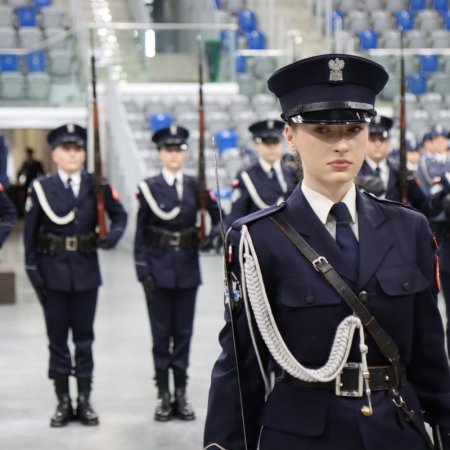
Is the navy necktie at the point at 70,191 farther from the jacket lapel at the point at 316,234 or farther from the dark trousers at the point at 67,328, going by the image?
the jacket lapel at the point at 316,234

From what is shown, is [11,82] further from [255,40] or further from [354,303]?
[354,303]

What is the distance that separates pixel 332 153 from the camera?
2340 mm

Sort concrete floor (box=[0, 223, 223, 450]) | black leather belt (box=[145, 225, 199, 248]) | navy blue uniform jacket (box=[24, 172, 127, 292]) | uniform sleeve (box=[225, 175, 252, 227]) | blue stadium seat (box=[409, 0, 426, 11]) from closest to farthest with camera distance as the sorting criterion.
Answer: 1. concrete floor (box=[0, 223, 223, 450])
2. navy blue uniform jacket (box=[24, 172, 127, 292])
3. black leather belt (box=[145, 225, 199, 248])
4. uniform sleeve (box=[225, 175, 252, 227])
5. blue stadium seat (box=[409, 0, 426, 11])

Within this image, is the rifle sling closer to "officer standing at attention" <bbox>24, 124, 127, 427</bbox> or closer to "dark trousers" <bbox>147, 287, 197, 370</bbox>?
"officer standing at attention" <bbox>24, 124, 127, 427</bbox>

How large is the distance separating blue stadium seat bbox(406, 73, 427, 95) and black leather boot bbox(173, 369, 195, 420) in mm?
9736

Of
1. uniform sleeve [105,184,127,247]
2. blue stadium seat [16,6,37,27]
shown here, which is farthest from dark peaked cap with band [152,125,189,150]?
blue stadium seat [16,6,37,27]

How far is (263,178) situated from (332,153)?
15.2ft

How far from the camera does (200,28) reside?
14453mm

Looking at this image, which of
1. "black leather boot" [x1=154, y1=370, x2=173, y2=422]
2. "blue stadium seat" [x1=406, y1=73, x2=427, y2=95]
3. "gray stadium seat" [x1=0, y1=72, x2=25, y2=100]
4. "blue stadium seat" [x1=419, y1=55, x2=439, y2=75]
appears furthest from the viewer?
"blue stadium seat" [x1=406, y1=73, x2=427, y2=95]

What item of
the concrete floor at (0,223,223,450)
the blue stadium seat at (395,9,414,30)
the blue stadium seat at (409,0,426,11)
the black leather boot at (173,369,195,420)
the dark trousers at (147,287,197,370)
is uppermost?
the blue stadium seat at (409,0,426,11)

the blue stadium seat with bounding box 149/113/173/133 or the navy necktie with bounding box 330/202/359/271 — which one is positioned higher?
the navy necktie with bounding box 330/202/359/271

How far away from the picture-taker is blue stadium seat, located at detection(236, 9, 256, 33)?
16969 mm

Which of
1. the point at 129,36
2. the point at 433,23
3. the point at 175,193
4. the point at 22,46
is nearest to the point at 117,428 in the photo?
the point at 175,193

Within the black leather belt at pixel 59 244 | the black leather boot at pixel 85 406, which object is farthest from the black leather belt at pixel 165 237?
the black leather boot at pixel 85 406
